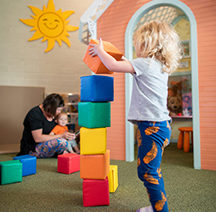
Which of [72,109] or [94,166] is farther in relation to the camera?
[72,109]

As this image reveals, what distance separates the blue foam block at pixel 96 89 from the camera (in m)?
1.65

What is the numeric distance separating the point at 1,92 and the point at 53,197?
3018 mm

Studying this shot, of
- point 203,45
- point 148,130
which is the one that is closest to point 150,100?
point 148,130

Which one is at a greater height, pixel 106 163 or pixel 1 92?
pixel 1 92

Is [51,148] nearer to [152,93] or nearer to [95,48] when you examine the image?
[95,48]

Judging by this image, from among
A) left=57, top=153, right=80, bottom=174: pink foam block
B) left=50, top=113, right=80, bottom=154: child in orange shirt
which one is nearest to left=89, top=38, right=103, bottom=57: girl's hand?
left=57, top=153, right=80, bottom=174: pink foam block

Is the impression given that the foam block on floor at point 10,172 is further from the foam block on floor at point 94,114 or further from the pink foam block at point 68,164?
the foam block on floor at point 94,114

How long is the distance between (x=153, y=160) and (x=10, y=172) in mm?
1494

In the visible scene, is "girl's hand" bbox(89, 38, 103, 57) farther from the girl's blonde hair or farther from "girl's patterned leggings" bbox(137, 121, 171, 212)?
"girl's patterned leggings" bbox(137, 121, 171, 212)

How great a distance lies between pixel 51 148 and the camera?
3.09 meters

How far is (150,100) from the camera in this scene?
1.35m

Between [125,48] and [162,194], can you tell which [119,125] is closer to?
[125,48]

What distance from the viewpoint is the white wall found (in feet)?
14.1

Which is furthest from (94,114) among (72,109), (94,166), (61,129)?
(72,109)
